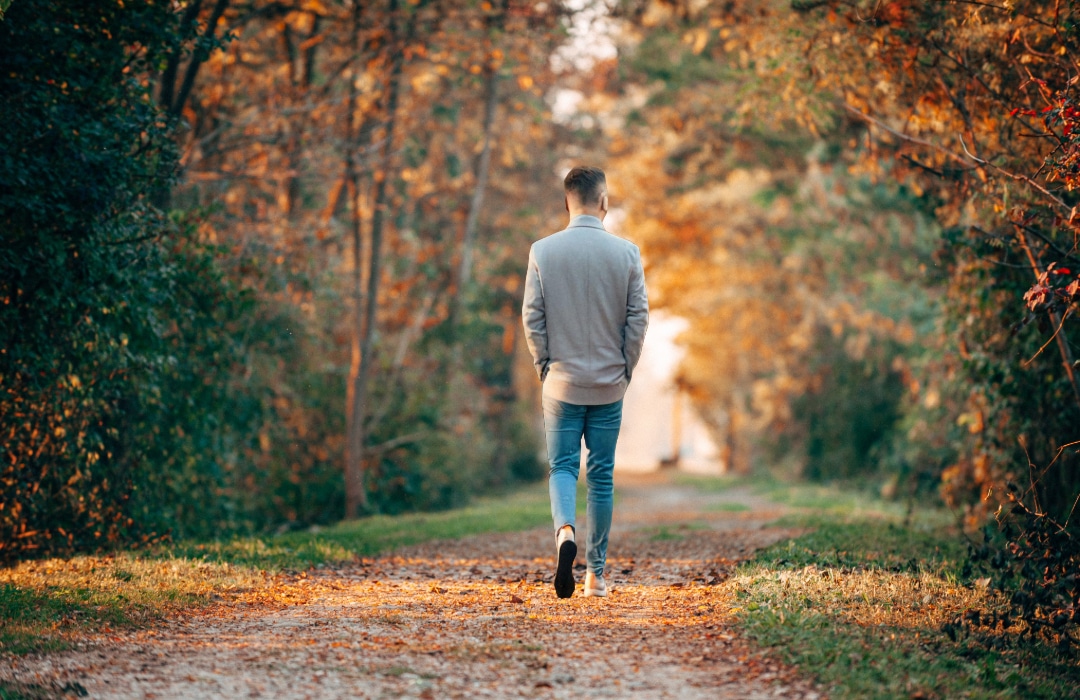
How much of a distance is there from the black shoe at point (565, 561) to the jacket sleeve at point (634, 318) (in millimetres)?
1022

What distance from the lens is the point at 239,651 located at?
511cm

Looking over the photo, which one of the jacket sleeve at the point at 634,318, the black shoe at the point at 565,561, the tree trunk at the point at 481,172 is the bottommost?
the black shoe at the point at 565,561

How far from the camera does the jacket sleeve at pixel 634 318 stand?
20.7 ft

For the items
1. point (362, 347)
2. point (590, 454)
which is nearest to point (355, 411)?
point (362, 347)

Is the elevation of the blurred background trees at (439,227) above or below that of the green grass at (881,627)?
above

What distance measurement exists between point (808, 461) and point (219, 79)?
736 inches

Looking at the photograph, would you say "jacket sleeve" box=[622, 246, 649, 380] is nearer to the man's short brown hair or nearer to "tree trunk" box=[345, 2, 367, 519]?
the man's short brown hair

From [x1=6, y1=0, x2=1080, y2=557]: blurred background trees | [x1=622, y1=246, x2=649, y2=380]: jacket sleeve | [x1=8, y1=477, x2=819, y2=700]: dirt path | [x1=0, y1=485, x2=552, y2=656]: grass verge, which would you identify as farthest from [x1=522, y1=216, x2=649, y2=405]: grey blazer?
[x1=0, y1=485, x2=552, y2=656]: grass verge

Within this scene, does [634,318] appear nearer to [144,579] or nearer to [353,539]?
[144,579]

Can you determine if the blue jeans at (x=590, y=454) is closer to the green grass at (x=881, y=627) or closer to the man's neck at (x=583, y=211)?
the green grass at (x=881, y=627)

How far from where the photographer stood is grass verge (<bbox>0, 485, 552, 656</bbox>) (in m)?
5.77

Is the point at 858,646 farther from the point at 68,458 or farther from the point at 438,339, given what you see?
the point at 438,339

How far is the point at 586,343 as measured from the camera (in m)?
6.28

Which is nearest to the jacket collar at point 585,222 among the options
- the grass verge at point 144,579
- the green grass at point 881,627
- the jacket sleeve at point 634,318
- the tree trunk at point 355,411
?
the jacket sleeve at point 634,318
